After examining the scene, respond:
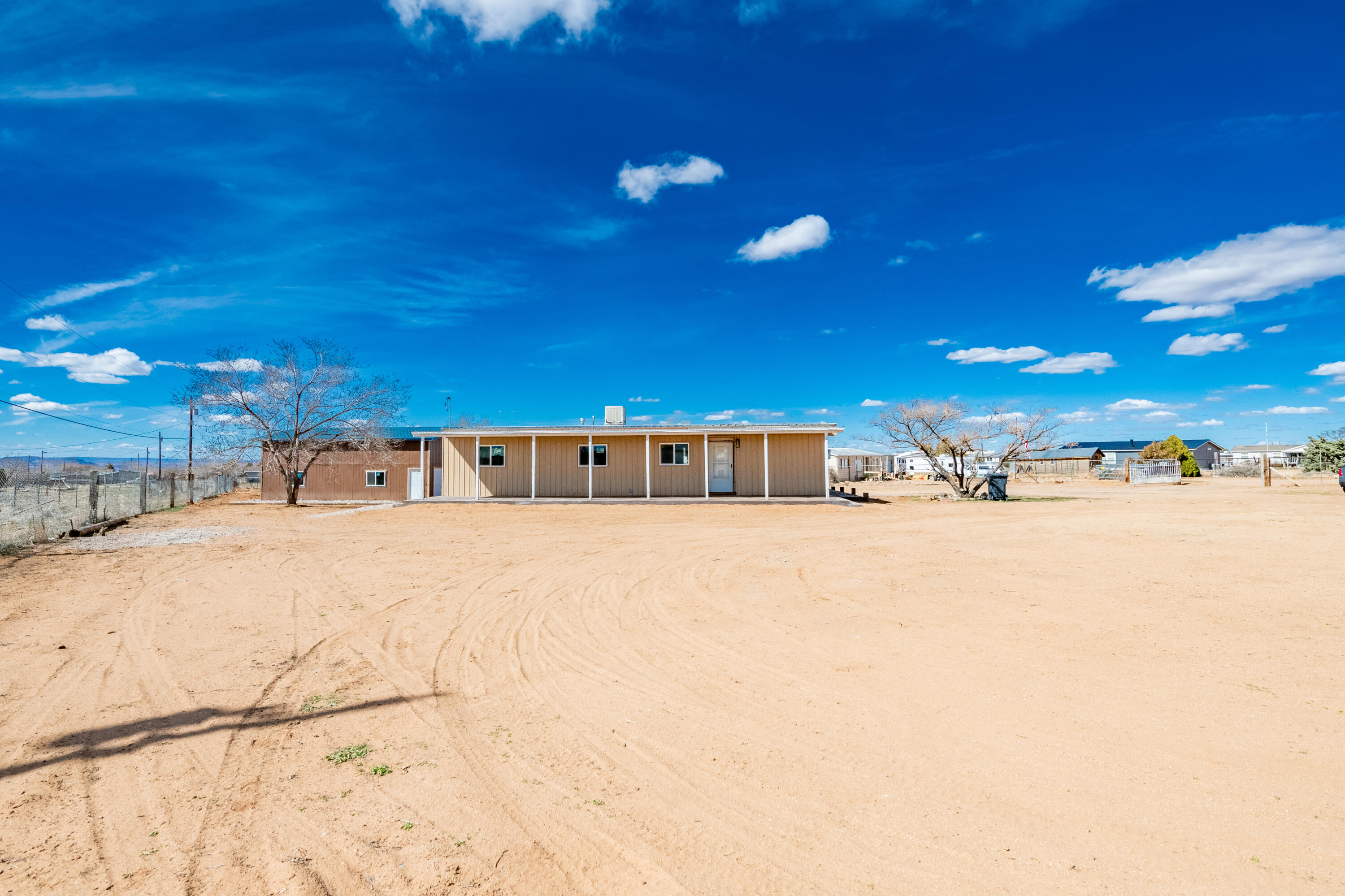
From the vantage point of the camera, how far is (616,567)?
998cm

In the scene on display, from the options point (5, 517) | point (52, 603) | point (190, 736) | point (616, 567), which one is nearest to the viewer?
point (190, 736)

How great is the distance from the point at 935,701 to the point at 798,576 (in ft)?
15.0

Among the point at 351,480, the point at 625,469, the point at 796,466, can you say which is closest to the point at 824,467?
the point at 796,466

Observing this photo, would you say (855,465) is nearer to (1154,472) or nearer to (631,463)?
(1154,472)

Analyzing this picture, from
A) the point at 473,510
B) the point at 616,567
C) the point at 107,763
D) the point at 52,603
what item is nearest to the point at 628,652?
the point at 107,763

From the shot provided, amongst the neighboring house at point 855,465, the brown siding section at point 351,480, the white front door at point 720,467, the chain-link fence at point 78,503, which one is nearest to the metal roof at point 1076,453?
the neighboring house at point 855,465

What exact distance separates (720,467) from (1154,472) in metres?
31.7

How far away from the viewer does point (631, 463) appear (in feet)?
77.0

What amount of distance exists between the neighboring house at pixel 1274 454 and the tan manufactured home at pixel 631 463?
4626cm

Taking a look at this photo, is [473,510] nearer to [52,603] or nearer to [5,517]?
[5,517]

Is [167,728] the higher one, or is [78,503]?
[78,503]

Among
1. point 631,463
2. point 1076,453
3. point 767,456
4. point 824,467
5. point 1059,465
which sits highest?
point 1076,453

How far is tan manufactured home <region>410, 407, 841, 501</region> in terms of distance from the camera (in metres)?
23.1

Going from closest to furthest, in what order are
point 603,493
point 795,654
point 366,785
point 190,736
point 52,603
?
point 366,785 → point 190,736 → point 795,654 → point 52,603 → point 603,493
